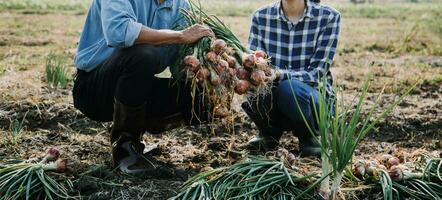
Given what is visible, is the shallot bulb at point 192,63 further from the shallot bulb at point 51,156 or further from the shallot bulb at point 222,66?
the shallot bulb at point 51,156

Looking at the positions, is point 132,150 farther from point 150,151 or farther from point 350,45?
point 350,45

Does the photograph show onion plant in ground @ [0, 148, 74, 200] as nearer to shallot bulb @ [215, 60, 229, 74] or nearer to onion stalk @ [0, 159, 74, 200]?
onion stalk @ [0, 159, 74, 200]

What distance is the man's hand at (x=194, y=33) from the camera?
10.0 ft

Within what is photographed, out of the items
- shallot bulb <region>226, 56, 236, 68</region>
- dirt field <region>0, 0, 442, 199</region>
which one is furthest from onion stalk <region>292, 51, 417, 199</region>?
shallot bulb <region>226, 56, 236, 68</region>

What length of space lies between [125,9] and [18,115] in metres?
1.68

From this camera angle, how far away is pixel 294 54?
3.64 meters

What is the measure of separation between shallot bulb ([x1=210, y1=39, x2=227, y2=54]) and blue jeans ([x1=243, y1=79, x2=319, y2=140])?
35 centimetres

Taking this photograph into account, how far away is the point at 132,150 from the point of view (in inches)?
128

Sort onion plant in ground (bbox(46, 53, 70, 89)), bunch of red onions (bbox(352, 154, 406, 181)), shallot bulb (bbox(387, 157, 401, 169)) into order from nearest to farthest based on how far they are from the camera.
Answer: bunch of red onions (bbox(352, 154, 406, 181)) → shallot bulb (bbox(387, 157, 401, 169)) → onion plant in ground (bbox(46, 53, 70, 89))

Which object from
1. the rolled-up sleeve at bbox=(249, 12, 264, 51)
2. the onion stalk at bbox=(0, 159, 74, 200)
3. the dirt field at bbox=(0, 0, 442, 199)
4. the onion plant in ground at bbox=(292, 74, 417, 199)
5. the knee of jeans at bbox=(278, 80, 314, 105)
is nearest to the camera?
the onion plant in ground at bbox=(292, 74, 417, 199)

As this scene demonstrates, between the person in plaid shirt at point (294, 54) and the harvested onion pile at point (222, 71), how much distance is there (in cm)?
33

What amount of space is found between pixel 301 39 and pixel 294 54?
0.31 ft

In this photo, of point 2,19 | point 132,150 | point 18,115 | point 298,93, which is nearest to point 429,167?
point 298,93

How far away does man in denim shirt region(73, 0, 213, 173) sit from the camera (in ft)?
9.90
